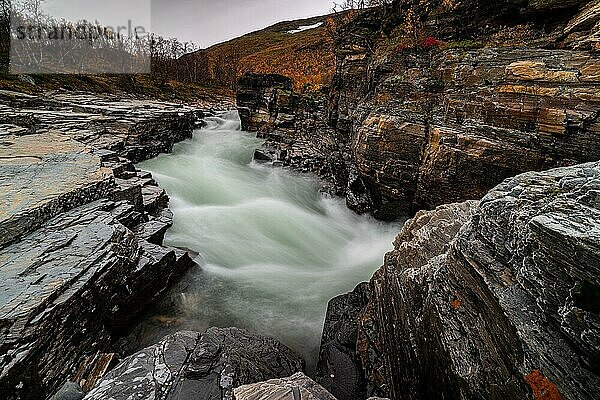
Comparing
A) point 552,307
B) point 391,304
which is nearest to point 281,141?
point 391,304

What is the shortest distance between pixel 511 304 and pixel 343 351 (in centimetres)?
330

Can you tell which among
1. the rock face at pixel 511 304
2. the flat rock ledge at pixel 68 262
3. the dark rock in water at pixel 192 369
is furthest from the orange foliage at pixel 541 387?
the flat rock ledge at pixel 68 262

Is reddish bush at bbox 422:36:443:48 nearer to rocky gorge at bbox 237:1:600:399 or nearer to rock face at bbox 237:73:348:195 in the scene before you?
rocky gorge at bbox 237:1:600:399

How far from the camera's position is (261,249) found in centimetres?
991

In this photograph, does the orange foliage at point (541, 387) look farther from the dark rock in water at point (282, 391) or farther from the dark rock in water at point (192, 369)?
the dark rock in water at point (192, 369)

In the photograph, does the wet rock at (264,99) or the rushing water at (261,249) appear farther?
the wet rock at (264,99)

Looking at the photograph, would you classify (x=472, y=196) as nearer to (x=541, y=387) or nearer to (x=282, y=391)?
(x=541, y=387)

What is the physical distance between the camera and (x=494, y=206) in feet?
10.1

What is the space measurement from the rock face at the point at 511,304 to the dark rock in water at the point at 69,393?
370cm

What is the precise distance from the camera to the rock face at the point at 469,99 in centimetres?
689

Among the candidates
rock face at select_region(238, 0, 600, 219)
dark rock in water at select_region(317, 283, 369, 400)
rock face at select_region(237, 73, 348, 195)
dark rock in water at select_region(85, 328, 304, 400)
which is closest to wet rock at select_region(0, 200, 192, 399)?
dark rock in water at select_region(85, 328, 304, 400)

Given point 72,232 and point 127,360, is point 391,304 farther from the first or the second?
point 72,232

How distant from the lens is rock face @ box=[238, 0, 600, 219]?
6887mm

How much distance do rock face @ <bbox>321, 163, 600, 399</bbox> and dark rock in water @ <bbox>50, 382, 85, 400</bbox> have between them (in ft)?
12.1
